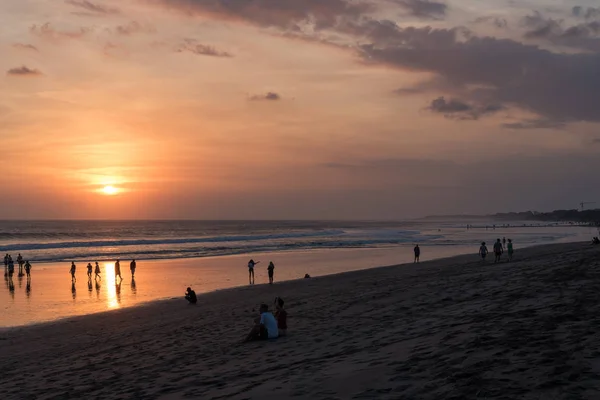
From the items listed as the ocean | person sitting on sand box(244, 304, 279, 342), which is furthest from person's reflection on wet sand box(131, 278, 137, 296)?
the ocean

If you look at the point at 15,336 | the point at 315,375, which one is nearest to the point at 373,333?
the point at 315,375

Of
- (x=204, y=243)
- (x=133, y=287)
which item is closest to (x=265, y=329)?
(x=133, y=287)

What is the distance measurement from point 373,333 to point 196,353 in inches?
165

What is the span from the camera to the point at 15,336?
1773 centimetres

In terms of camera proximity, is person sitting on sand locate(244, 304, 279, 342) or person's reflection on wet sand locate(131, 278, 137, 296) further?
person's reflection on wet sand locate(131, 278, 137, 296)

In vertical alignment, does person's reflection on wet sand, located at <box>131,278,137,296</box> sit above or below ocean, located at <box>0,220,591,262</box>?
below

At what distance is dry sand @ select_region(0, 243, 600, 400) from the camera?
24.1 feet

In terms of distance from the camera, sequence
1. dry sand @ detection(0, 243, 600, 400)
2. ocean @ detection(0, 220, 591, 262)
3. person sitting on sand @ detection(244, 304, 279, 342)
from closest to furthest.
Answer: dry sand @ detection(0, 243, 600, 400) → person sitting on sand @ detection(244, 304, 279, 342) → ocean @ detection(0, 220, 591, 262)

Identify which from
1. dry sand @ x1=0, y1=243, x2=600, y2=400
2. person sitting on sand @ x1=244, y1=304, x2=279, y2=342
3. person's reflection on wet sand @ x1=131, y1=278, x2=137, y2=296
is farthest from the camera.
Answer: person's reflection on wet sand @ x1=131, y1=278, x2=137, y2=296

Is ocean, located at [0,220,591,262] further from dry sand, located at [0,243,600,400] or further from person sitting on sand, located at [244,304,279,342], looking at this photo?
person sitting on sand, located at [244,304,279,342]

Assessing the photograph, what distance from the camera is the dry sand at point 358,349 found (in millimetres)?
7344

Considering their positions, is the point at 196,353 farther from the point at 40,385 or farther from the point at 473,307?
the point at 473,307

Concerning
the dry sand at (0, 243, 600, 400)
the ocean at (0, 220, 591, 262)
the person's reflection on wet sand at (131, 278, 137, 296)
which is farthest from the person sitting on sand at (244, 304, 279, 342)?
the ocean at (0, 220, 591, 262)

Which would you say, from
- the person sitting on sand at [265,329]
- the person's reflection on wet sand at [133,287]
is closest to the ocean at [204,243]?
the person's reflection on wet sand at [133,287]
